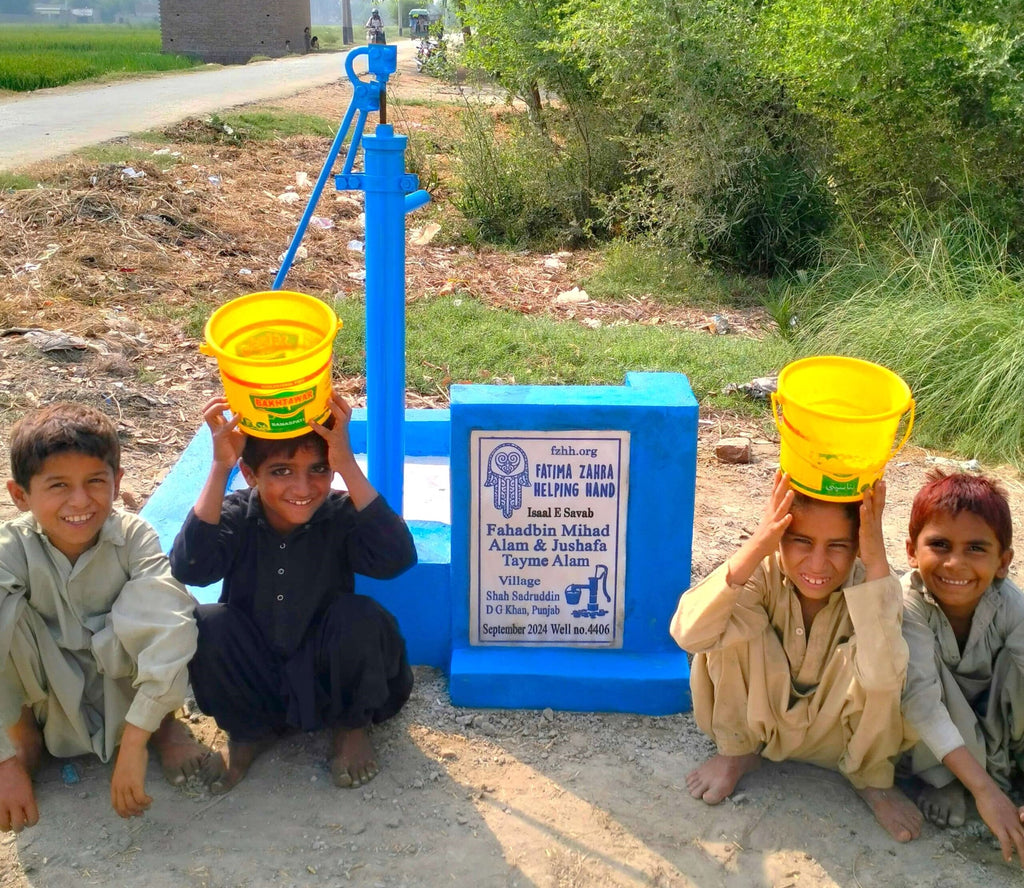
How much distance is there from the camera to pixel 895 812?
2.50 metres

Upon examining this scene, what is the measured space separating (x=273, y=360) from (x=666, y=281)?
245 inches

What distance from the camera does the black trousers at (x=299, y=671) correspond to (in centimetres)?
261

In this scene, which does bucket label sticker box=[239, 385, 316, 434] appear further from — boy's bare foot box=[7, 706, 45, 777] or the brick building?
the brick building

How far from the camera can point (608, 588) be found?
2957 millimetres

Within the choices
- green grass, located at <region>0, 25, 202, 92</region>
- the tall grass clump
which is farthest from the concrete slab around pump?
green grass, located at <region>0, 25, 202, 92</region>

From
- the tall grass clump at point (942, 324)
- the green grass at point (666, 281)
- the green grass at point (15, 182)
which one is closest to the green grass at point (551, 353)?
the tall grass clump at point (942, 324)

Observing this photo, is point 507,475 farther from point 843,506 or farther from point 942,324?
point 942,324

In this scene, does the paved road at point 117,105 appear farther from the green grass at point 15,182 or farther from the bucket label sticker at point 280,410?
the bucket label sticker at point 280,410

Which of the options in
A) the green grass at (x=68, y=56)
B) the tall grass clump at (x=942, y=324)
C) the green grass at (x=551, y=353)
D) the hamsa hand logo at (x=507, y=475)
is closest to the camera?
the hamsa hand logo at (x=507, y=475)

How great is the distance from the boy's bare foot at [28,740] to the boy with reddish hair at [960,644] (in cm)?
208

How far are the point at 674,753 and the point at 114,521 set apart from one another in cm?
154

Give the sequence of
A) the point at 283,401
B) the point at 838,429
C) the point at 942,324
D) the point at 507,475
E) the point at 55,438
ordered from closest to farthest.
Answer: the point at 838,429, the point at 283,401, the point at 55,438, the point at 507,475, the point at 942,324

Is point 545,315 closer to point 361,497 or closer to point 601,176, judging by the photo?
point 601,176

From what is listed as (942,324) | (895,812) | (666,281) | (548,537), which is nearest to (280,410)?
(548,537)
